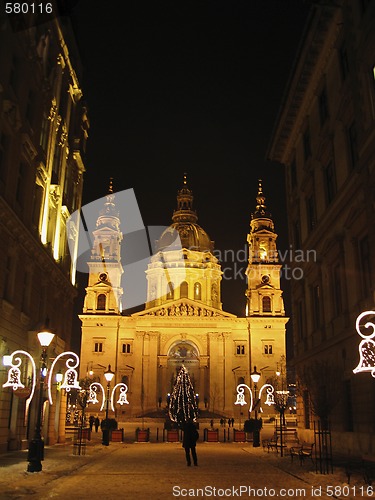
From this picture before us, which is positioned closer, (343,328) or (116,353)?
(343,328)

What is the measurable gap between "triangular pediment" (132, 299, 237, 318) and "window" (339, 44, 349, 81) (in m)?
65.9

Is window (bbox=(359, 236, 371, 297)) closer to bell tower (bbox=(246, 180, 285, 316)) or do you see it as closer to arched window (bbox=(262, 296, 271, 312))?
bell tower (bbox=(246, 180, 285, 316))

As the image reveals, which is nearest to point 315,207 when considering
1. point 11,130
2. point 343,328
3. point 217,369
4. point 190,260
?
point 343,328

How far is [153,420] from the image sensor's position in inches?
2948

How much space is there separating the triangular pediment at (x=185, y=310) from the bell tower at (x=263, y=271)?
495 centimetres

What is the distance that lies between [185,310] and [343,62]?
6730 cm

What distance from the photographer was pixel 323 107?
93.4 ft

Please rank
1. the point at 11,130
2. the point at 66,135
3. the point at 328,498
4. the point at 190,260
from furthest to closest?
1. the point at 190,260
2. the point at 66,135
3. the point at 11,130
4. the point at 328,498

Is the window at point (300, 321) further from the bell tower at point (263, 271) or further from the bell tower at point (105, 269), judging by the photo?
the bell tower at point (105, 269)

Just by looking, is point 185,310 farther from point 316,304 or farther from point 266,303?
point 316,304

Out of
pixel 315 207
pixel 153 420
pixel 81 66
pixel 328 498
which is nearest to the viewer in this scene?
pixel 328 498

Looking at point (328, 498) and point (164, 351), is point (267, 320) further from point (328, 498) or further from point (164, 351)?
point (328, 498)

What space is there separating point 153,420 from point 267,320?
24676 mm

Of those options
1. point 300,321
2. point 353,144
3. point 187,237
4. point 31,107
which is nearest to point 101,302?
point 187,237
